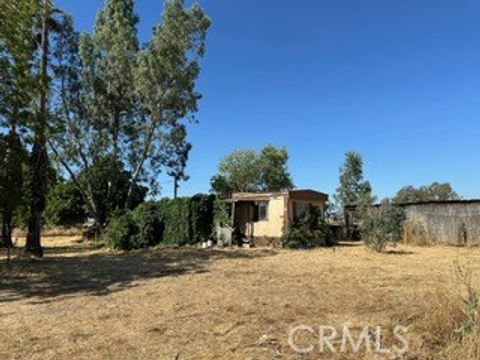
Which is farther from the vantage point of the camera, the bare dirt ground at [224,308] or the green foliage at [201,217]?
the green foliage at [201,217]

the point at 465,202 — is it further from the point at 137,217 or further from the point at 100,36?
the point at 100,36

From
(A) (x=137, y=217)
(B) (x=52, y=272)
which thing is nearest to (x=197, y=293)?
(B) (x=52, y=272)

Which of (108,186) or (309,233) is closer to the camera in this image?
(309,233)

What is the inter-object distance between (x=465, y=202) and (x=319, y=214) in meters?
6.22

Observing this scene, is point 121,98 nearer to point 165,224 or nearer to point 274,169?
point 165,224

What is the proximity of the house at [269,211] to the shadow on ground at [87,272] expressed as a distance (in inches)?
104

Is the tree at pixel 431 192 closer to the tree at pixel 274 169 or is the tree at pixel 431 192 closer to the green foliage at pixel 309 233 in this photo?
the tree at pixel 274 169

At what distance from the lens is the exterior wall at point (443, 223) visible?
2095 cm

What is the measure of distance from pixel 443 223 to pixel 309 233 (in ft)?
20.8

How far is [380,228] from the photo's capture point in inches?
689

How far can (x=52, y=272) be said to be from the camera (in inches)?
532

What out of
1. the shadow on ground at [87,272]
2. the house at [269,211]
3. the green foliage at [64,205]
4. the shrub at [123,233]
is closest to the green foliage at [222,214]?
the house at [269,211]

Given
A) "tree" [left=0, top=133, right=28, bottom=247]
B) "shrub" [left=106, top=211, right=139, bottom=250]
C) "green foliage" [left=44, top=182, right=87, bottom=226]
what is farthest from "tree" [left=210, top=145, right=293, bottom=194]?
"tree" [left=0, top=133, right=28, bottom=247]

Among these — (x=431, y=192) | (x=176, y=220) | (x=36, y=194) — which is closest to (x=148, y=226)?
(x=176, y=220)
